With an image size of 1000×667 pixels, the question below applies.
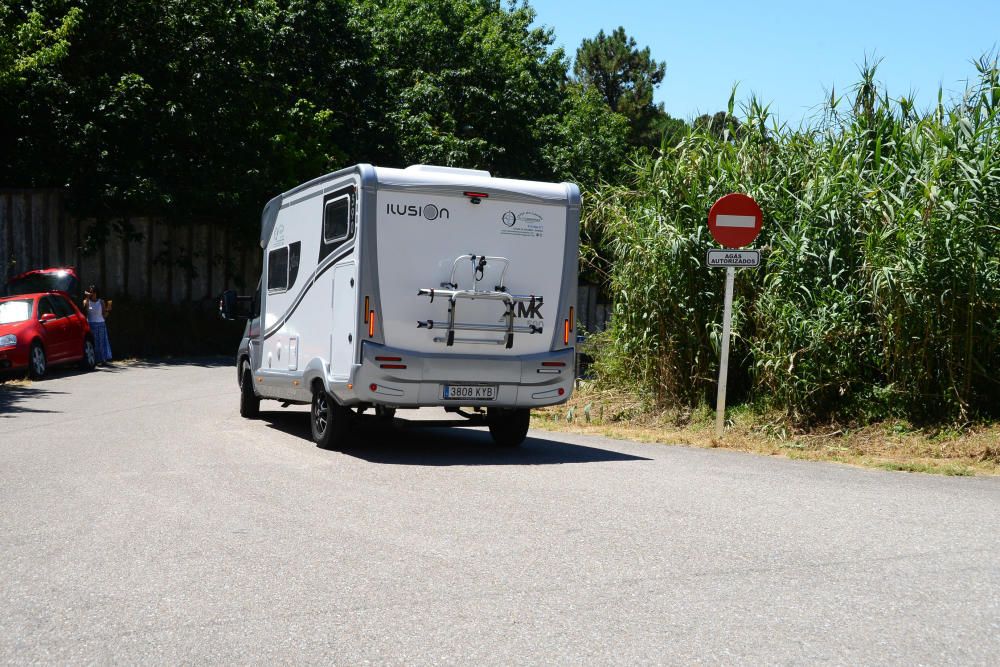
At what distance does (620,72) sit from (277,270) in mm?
59793

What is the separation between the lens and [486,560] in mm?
6168

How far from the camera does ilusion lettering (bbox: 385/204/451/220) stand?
10.7 m

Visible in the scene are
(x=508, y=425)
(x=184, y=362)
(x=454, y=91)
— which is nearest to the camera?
(x=508, y=425)

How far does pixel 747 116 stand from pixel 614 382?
392cm

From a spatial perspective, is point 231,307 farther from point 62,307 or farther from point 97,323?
point 97,323

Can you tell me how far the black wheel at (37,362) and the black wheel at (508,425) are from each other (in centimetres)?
1158

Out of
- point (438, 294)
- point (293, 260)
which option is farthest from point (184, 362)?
point (438, 294)

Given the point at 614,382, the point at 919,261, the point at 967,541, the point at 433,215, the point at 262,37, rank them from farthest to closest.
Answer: the point at 262,37, the point at 614,382, the point at 919,261, the point at 433,215, the point at 967,541

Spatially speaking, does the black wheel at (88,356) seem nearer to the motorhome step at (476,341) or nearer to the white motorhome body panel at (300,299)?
the white motorhome body panel at (300,299)

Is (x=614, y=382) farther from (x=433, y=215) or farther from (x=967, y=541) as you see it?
(x=967, y=541)

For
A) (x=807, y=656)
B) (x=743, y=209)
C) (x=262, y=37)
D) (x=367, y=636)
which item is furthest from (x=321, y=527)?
(x=262, y=37)

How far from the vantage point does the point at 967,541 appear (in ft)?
22.0

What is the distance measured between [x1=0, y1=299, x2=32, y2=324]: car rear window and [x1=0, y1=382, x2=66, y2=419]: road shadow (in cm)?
147

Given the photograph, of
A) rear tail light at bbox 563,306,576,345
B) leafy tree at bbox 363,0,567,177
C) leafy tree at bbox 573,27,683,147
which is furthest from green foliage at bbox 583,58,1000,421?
leafy tree at bbox 573,27,683,147
